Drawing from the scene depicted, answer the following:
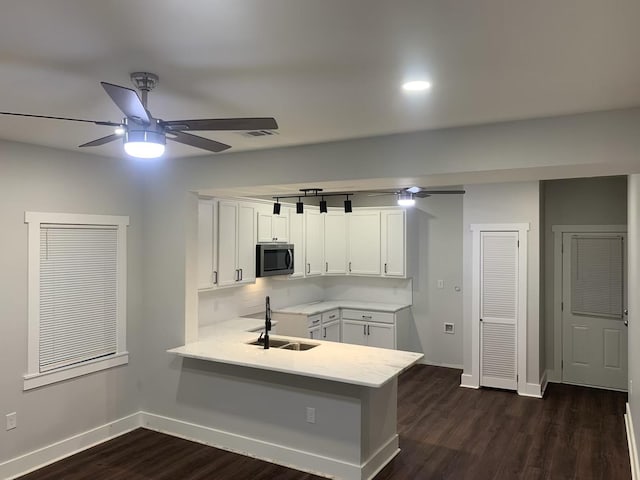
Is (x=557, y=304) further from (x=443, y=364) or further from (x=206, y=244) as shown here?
(x=206, y=244)

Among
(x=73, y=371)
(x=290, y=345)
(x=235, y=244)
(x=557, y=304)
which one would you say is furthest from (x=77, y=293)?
(x=557, y=304)

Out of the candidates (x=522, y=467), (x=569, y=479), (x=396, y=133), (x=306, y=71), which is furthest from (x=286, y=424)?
(x=306, y=71)

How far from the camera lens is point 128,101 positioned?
6.36ft

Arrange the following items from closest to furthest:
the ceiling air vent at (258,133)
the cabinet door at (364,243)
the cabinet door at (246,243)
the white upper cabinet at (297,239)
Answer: the ceiling air vent at (258,133)
the cabinet door at (246,243)
the white upper cabinet at (297,239)
the cabinet door at (364,243)

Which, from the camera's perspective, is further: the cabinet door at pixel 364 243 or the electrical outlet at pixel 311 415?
the cabinet door at pixel 364 243

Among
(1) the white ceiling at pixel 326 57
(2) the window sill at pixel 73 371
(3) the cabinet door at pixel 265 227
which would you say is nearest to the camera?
(1) the white ceiling at pixel 326 57

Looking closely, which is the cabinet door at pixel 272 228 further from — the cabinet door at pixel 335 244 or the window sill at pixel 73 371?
the window sill at pixel 73 371

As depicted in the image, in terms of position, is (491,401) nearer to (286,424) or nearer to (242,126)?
(286,424)

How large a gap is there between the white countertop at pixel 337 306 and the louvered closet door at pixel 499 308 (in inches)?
53.7

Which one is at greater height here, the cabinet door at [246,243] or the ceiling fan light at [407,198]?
the ceiling fan light at [407,198]

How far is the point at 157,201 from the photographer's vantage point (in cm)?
478

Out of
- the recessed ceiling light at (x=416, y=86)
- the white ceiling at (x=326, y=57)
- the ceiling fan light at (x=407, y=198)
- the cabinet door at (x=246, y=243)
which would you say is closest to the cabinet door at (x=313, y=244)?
the cabinet door at (x=246, y=243)

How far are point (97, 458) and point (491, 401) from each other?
4210 mm

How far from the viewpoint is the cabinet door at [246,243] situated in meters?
5.49
